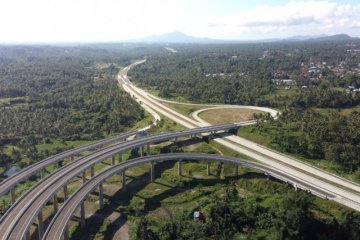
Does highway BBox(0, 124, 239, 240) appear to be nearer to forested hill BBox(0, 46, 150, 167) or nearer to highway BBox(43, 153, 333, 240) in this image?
highway BBox(43, 153, 333, 240)

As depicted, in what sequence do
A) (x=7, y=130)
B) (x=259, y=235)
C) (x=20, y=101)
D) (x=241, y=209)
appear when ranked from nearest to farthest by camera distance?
(x=259, y=235)
(x=241, y=209)
(x=7, y=130)
(x=20, y=101)

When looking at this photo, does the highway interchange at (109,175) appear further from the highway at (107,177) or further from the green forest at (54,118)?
the green forest at (54,118)

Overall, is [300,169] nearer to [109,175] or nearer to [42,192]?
[109,175]

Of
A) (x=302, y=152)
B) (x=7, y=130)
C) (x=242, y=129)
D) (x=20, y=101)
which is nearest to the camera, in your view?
(x=302, y=152)

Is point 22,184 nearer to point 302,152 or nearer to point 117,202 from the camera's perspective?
point 117,202

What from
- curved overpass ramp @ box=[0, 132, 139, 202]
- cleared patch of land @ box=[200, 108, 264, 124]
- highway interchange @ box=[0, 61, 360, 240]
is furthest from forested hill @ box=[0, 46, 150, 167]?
cleared patch of land @ box=[200, 108, 264, 124]

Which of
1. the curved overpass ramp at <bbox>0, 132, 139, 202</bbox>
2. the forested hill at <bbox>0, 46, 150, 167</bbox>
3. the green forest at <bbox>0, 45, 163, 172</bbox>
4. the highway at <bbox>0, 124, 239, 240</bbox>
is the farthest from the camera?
the forested hill at <bbox>0, 46, 150, 167</bbox>

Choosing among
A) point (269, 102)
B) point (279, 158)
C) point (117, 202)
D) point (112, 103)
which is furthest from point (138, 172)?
point (269, 102)

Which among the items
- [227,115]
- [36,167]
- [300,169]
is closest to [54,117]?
[36,167]
